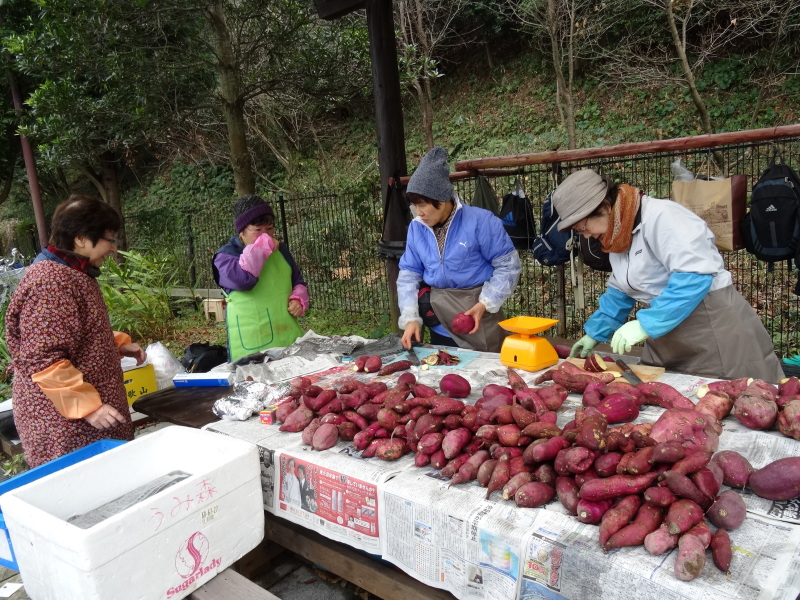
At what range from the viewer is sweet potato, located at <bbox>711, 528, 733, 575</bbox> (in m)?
1.16

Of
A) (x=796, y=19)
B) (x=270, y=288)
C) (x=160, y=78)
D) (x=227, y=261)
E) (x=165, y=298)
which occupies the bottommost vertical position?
(x=165, y=298)

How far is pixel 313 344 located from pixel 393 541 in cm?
190

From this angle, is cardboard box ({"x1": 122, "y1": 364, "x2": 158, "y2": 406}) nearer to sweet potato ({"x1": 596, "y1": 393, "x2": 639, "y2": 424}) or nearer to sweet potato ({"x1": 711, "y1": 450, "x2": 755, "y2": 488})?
sweet potato ({"x1": 596, "y1": 393, "x2": 639, "y2": 424})

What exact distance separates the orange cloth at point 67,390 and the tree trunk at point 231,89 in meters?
4.75

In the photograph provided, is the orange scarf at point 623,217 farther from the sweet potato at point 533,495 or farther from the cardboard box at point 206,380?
the cardboard box at point 206,380

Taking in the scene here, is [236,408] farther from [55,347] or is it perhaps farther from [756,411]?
[756,411]

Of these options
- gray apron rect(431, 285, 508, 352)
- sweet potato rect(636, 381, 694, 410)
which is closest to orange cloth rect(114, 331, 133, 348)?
gray apron rect(431, 285, 508, 352)

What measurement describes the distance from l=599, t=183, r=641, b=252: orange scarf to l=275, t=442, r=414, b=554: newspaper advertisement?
1360mm

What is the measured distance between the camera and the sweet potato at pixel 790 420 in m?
1.66

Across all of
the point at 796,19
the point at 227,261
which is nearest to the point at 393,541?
the point at 227,261

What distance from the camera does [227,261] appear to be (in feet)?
10.9

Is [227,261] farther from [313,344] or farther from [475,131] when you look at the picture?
[475,131]

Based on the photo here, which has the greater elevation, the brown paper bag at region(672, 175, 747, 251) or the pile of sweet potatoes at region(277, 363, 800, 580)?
the brown paper bag at region(672, 175, 747, 251)

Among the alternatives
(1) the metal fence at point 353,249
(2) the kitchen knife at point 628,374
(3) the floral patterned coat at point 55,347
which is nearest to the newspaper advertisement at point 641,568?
Answer: (2) the kitchen knife at point 628,374
